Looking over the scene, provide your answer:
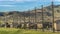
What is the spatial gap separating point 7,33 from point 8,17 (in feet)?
52.8

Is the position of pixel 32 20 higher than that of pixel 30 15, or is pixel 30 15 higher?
pixel 30 15

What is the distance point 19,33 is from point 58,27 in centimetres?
707

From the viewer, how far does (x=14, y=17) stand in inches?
744

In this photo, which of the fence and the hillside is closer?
the fence

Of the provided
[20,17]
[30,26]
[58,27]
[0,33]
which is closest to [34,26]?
[30,26]

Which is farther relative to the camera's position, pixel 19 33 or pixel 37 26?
pixel 37 26

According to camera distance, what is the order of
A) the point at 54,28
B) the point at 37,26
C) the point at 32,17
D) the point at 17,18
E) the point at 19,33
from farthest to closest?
the point at 17,18
the point at 32,17
the point at 37,26
the point at 54,28
the point at 19,33

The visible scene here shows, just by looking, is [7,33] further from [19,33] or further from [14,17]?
[14,17]

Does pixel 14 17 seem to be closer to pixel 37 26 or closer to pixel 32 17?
pixel 32 17

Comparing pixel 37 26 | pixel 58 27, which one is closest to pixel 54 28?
pixel 58 27

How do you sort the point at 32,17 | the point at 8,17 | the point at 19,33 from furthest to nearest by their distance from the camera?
the point at 8,17, the point at 32,17, the point at 19,33

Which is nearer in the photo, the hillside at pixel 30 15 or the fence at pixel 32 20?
the fence at pixel 32 20

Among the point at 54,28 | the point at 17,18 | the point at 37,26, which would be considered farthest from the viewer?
the point at 17,18

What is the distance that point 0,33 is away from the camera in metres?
4.94
